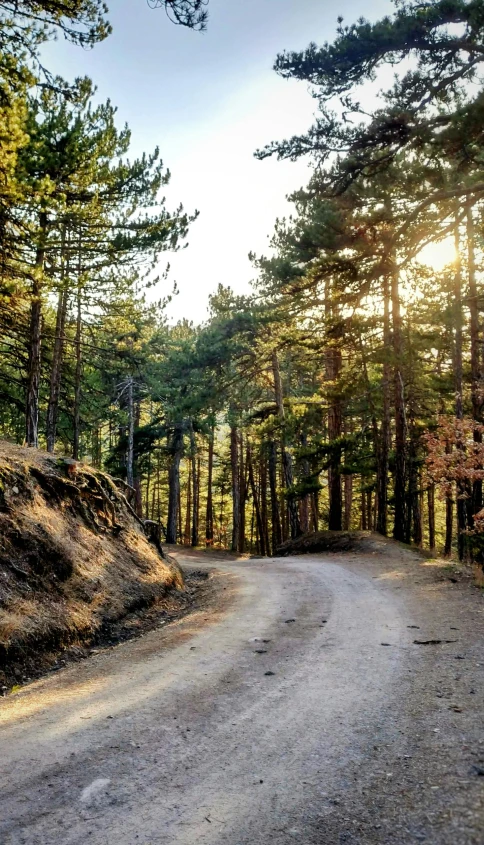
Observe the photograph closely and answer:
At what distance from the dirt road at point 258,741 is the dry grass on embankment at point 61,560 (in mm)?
810

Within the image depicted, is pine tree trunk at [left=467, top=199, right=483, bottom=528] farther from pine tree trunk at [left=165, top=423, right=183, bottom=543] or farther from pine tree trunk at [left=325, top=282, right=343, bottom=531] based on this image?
pine tree trunk at [left=165, top=423, right=183, bottom=543]

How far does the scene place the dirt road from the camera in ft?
9.95

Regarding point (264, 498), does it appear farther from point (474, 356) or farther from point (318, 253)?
point (318, 253)

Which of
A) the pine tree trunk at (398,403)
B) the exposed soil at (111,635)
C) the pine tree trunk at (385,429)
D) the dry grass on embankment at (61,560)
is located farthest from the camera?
the pine tree trunk at (385,429)

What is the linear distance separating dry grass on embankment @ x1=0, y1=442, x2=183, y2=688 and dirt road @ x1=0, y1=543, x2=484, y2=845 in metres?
0.81

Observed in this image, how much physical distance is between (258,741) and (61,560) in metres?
5.61

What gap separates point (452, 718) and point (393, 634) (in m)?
3.04

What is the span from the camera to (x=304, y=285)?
13.8m

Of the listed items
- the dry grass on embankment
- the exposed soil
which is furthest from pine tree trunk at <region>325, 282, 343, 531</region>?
the dry grass on embankment

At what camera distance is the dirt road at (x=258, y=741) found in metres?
3.03

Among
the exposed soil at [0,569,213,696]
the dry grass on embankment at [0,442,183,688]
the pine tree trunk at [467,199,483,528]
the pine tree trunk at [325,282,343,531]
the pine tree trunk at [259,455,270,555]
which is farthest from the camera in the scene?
the pine tree trunk at [259,455,270,555]

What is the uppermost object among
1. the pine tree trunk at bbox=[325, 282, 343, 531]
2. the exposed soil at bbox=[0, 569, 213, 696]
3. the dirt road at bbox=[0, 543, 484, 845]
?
the pine tree trunk at bbox=[325, 282, 343, 531]

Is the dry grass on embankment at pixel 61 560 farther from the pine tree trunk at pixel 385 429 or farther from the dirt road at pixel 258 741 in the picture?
the pine tree trunk at pixel 385 429

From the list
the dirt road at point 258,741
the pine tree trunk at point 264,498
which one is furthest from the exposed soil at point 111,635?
the pine tree trunk at point 264,498
